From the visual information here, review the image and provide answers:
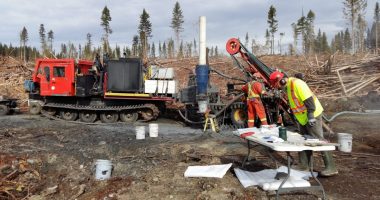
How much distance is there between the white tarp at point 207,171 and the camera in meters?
6.59

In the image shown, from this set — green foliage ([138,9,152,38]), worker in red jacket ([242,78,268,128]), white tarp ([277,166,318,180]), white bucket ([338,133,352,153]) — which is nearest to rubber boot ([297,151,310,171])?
white tarp ([277,166,318,180])

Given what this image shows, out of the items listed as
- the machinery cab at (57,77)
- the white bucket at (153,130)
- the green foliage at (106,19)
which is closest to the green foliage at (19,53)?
the green foliage at (106,19)

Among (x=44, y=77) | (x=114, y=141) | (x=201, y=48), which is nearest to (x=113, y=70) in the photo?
(x=44, y=77)

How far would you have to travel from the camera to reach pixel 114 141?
418 inches

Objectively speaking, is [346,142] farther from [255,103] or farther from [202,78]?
[202,78]

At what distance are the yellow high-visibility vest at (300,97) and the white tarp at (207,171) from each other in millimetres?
1676

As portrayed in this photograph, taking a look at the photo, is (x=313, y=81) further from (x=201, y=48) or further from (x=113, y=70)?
(x=113, y=70)

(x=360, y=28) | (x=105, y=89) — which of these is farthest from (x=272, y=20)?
(x=105, y=89)

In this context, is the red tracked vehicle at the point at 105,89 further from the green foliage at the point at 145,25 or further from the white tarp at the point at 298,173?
the green foliage at the point at 145,25

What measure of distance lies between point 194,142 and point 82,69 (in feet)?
28.8

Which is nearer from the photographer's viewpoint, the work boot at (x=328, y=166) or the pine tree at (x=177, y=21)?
the work boot at (x=328, y=166)

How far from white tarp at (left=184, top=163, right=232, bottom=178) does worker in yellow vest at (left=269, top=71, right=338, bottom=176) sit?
1.57 m

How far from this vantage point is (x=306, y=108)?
6.65 m

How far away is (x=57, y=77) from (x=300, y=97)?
40.2ft
